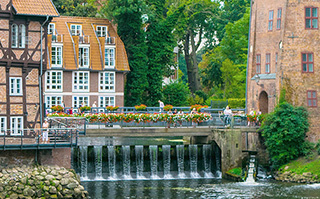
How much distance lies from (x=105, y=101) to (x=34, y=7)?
25713 millimetres

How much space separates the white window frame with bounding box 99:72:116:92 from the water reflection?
78.0 feet

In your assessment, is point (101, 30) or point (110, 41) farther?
point (101, 30)

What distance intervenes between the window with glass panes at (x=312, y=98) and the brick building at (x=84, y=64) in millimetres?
23737

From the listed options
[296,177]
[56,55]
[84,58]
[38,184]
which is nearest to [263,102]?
[296,177]

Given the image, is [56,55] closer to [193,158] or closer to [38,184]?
[193,158]

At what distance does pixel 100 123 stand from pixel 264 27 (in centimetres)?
1739

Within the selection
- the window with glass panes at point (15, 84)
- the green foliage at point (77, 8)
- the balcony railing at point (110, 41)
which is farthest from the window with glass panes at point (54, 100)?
the window with glass panes at point (15, 84)

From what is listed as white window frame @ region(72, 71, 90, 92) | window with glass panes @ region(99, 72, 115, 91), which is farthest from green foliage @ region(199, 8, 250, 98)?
white window frame @ region(72, 71, 90, 92)

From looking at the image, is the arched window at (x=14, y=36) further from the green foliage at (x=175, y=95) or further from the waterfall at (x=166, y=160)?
the green foliage at (x=175, y=95)

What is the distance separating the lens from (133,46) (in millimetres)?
76250

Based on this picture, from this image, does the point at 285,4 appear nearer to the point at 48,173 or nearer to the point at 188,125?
the point at 188,125

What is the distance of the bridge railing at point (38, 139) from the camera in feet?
143

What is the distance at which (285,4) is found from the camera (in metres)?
56.5

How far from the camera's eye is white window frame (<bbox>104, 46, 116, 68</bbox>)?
240 ft
